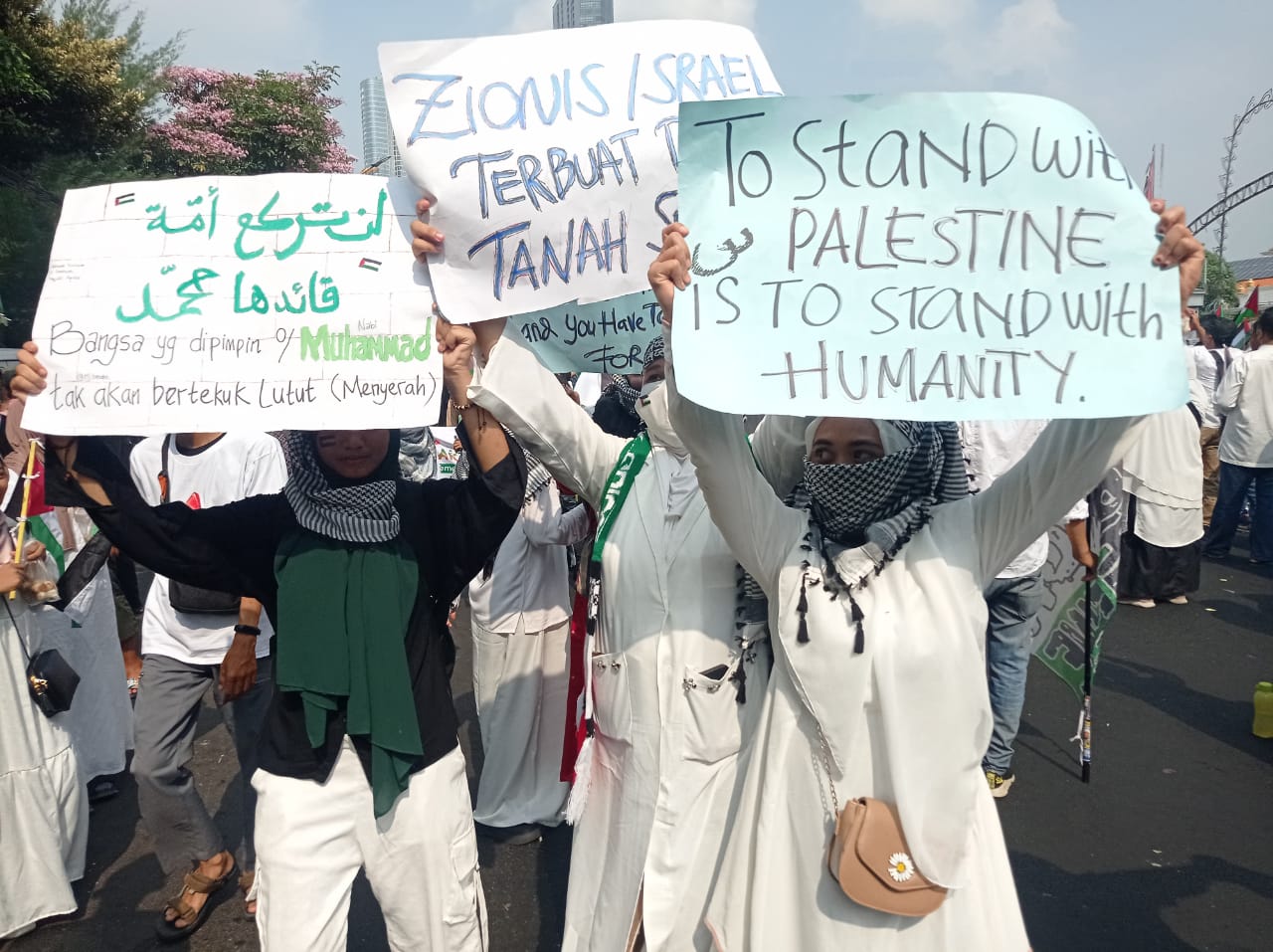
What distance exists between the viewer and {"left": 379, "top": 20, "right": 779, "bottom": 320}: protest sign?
220 centimetres

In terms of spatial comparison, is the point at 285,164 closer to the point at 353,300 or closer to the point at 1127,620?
the point at 1127,620

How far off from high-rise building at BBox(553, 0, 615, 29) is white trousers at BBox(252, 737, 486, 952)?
2.58m

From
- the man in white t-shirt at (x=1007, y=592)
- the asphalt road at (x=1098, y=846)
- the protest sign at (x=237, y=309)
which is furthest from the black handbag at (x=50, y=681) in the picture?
the man in white t-shirt at (x=1007, y=592)

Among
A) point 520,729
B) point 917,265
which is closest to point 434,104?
point 917,265

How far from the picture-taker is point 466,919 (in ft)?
7.75

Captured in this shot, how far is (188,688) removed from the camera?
10.7ft

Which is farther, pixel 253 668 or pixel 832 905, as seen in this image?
pixel 253 668

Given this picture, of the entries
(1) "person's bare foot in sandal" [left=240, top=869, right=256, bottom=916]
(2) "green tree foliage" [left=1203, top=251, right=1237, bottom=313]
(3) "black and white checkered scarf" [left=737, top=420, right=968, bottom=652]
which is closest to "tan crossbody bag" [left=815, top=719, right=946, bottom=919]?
(3) "black and white checkered scarf" [left=737, top=420, right=968, bottom=652]

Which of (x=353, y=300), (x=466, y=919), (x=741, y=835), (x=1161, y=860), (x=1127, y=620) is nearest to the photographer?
(x=741, y=835)

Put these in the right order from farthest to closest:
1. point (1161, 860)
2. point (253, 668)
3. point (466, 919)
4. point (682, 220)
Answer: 1. point (1161, 860)
2. point (253, 668)
3. point (466, 919)
4. point (682, 220)

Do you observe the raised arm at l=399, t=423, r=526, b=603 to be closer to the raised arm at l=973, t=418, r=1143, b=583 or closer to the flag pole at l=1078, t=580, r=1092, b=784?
the raised arm at l=973, t=418, r=1143, b=583

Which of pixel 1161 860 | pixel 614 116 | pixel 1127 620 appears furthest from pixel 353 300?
pixel 1127 620

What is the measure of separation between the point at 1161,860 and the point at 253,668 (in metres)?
3.28

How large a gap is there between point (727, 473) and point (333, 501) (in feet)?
3.23
